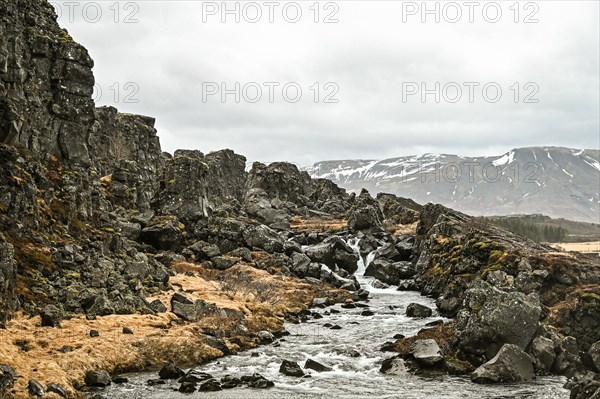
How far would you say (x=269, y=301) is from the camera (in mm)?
56781

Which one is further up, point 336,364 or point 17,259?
point 17,259

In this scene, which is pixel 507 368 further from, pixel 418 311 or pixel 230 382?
pixel 418 311

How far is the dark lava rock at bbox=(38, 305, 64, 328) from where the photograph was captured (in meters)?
34.3

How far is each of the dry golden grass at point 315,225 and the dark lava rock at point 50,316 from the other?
72.1 m

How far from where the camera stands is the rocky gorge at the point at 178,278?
32156mm

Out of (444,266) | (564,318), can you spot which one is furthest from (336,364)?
(444,266)

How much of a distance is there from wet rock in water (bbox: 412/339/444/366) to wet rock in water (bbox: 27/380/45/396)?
22.7 meters

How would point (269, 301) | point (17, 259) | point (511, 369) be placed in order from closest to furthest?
point (511, 369) → point (17, 259) → point (269, 301)

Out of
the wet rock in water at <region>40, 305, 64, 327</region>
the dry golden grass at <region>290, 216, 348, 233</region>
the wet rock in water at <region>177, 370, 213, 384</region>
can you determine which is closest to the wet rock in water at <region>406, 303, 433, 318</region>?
the wet rock in water at <region>177, 370, 213, 384</region>

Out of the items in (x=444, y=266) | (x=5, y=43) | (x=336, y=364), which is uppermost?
(x=5, y=43)

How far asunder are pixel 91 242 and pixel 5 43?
19.3 m

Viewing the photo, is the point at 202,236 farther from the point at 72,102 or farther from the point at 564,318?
the point at 564,318

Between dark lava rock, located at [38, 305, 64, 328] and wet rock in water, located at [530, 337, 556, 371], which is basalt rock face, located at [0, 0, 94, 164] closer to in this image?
dark lava rock, located at [38, 305, 64, 328]

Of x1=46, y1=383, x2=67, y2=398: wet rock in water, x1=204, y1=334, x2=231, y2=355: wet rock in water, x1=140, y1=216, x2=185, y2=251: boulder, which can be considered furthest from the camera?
x1=140, y1=216, x2=185, y2=251: boulder
